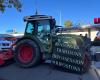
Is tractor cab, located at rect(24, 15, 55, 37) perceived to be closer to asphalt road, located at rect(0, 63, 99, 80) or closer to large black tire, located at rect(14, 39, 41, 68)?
large black tire, located at rect(14, 39, 41, 68)

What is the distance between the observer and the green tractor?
726 centimetres

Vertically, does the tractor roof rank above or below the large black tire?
above

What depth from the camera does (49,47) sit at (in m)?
7.89

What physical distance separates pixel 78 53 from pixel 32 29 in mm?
2229

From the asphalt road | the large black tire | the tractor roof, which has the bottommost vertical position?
the asphalt road

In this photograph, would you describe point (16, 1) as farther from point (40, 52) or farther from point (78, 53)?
point (78, 53)

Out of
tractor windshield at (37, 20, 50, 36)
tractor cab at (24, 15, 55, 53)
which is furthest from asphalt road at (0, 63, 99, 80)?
tractor windshield at (37, 20, 50, 36)

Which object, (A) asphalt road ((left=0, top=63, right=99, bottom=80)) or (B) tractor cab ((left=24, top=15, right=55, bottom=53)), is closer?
(A) asphalt road ((left=0, top=63, right=99, bottom=80))

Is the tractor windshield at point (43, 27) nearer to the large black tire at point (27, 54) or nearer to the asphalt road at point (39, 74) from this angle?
the large black tire at point (27, 54)

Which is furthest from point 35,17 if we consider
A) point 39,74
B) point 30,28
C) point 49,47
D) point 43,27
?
point 39,74

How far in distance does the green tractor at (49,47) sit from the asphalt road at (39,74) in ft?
0.75

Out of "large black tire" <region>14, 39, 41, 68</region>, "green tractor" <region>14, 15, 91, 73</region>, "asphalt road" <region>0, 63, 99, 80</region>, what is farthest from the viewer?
"large black tire" <region>14, 39, 41, 68</region>

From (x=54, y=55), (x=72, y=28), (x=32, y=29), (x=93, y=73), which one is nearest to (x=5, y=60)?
(x=32, y=29)

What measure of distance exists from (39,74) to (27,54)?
1.36 meters
